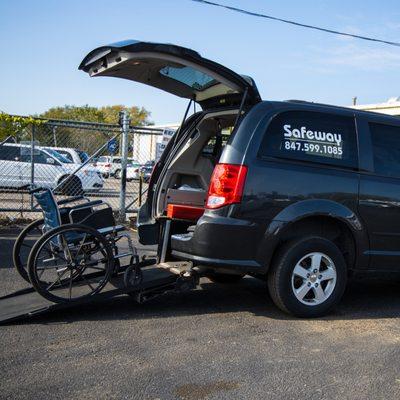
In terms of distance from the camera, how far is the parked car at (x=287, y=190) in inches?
181

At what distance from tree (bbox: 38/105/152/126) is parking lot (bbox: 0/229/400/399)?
203 feet

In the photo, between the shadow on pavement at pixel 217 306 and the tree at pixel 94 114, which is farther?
the tree at pixel 94 114

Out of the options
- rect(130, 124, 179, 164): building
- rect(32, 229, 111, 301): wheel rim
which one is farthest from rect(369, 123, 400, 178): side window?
rect(130, 124, 179, 164): building

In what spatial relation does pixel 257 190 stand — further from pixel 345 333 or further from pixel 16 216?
pixel 16 216

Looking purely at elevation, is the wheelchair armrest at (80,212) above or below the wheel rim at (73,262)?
above

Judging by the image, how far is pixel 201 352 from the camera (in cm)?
405

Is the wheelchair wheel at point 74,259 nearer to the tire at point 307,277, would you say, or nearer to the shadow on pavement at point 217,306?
the shadow on pavement at point 217,306

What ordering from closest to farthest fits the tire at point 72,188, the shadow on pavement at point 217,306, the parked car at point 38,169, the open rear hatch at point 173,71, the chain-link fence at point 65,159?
the open rear hatch at point 173,71 < the shadow on pavement at point 217,306 < the chain-link fence at point 65,159 < the tire at point 72,188 < the parked car at point 38,169

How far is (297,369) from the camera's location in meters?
3.79

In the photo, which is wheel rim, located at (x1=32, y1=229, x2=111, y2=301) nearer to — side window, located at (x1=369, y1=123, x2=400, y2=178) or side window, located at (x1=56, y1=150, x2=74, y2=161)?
side window, located at (x1=369, y1=123, x2=400, y2=178)

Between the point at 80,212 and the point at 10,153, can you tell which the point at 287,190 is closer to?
the point at 80,212

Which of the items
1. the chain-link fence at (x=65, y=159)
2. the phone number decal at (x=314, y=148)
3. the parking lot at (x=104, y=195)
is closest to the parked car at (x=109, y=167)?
the parking lot at (x=104, y=195)

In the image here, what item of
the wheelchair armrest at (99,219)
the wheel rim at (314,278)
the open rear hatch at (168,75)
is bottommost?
the wheel rim at (314,278)

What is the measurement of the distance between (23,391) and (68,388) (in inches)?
10.6
